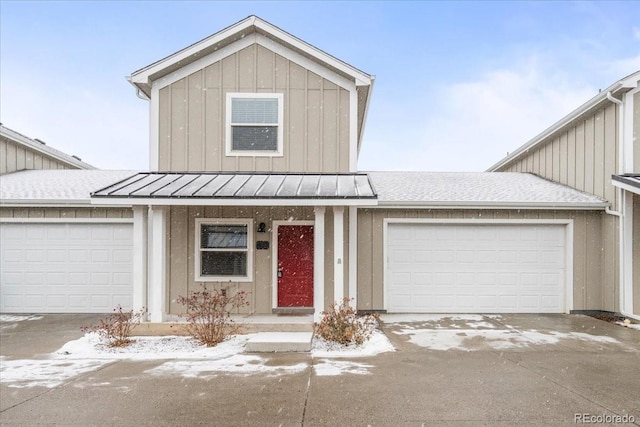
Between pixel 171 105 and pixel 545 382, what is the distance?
9288 mm

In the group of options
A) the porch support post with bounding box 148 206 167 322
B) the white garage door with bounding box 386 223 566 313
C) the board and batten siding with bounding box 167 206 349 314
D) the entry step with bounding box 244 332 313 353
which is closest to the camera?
the entry step with bounding box 244 332 313 353

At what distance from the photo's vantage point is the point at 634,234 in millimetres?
10078

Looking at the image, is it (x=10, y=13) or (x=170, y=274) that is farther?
(x=10, y=13)

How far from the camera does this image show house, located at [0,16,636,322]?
10.1 metres

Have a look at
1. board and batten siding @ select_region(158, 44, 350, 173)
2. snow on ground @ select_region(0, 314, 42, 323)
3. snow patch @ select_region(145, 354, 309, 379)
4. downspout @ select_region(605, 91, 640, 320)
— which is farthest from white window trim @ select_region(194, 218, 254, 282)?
downspout @ select_region(605, 91, 640, 320)

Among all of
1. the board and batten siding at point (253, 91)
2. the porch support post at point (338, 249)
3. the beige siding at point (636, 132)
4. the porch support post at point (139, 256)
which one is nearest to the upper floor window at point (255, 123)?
the board and batten siding at point (253, 91)

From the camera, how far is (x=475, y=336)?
8.50m

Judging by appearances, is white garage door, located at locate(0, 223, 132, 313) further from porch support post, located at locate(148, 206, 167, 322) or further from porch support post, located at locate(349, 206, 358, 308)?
porch support post, located at locate(349, 206, 358, 308)

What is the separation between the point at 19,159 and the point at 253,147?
10.0 metres

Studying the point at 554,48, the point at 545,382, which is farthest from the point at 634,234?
the point at 554,48

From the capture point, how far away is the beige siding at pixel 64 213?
11.0 metres

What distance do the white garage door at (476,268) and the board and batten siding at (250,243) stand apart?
2.07 metres

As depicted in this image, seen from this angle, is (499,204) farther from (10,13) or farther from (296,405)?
(10,13)

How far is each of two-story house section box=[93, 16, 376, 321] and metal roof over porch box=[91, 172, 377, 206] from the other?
283 mm
